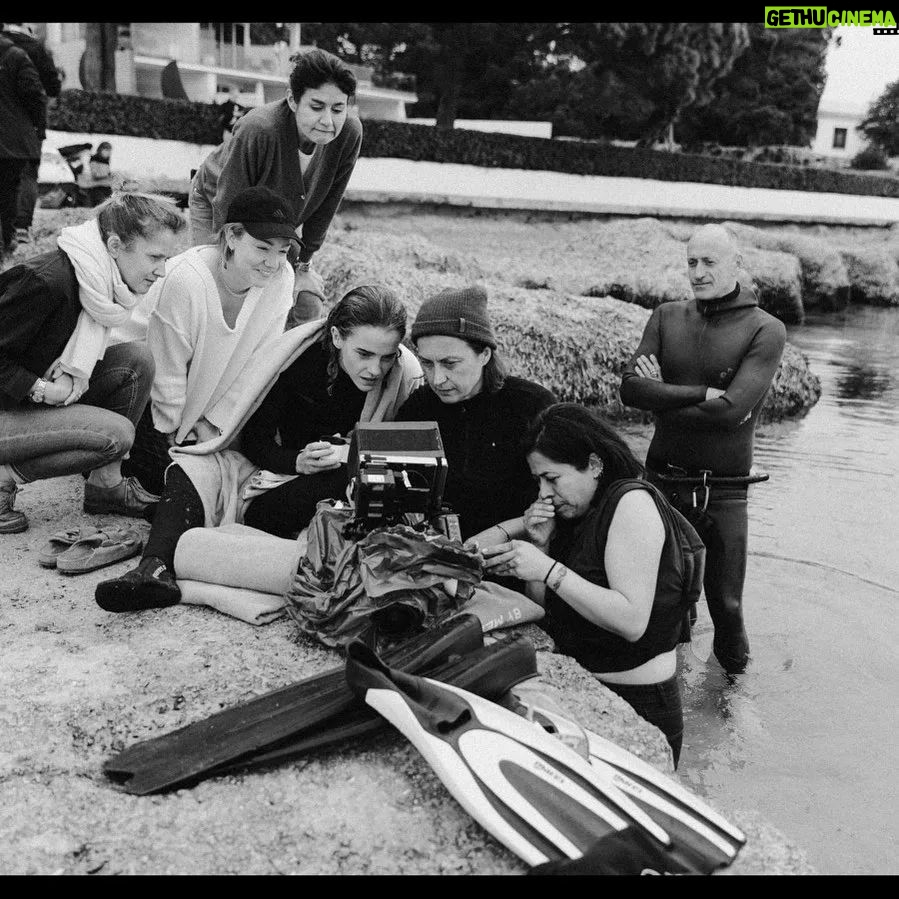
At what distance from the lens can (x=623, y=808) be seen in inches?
84.3

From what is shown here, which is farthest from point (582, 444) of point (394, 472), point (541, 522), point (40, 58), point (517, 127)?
point (517, 127)

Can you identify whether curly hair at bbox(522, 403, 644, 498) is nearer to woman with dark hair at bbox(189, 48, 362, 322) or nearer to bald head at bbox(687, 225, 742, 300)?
bald head at bbox(687, 225, 742, 300)

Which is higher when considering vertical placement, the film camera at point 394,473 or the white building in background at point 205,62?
the white building in background at point 205,62

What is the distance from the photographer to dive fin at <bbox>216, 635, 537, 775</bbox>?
2.41m

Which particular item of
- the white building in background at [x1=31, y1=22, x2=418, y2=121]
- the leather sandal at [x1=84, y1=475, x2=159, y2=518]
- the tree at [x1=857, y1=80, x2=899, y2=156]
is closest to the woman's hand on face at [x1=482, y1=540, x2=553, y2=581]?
the leather sandal at [x1=84, y1=475, x2=159, y2=518]

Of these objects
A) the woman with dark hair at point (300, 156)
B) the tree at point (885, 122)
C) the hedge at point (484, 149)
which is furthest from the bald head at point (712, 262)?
the tree at point (885, 122)

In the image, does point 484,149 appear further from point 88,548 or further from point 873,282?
point 88,548

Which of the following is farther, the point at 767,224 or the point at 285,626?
the point at 767,224

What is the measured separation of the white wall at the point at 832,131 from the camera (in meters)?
56.4

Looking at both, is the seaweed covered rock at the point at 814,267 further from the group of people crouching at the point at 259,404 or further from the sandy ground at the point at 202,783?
the sandy ground at the point at 202,783

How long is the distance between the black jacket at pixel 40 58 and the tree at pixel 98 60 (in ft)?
47.6
